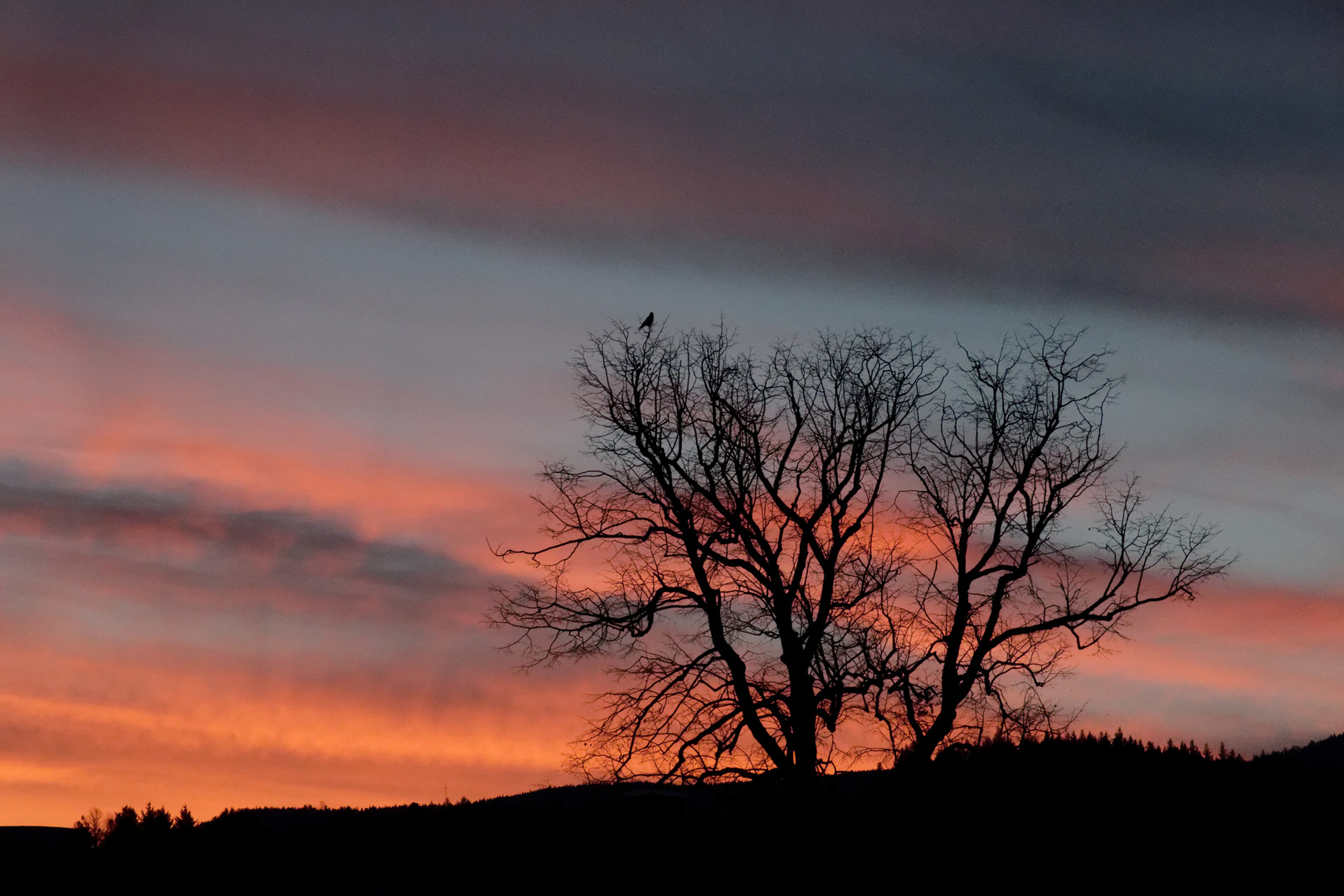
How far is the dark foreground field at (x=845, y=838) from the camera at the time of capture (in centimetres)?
1972

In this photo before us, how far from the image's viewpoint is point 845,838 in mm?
22656

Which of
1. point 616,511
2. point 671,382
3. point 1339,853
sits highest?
point 671,382

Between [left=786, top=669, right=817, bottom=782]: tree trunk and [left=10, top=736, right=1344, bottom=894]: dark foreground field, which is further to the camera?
[left=786, top=669, right=817, bottom=782]: tree trunk

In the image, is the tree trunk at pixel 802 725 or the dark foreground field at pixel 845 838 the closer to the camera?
the dark foreground field at pixel 845 838

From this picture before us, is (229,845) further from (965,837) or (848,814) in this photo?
(965,837)

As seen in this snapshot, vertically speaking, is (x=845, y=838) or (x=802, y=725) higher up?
(x=802, y=725)

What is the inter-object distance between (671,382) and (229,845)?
1295 centimetres

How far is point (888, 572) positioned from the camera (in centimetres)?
2405

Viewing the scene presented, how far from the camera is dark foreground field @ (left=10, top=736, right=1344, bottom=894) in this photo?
19.7 metres

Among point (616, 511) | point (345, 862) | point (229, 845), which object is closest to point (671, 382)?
point (616, 511)

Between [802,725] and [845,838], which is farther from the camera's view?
[802,725]

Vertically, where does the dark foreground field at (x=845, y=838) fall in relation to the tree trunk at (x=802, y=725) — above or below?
below

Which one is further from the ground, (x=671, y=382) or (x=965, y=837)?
(x=671, y=382)

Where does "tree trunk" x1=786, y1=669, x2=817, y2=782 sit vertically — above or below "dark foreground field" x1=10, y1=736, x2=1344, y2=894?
above
